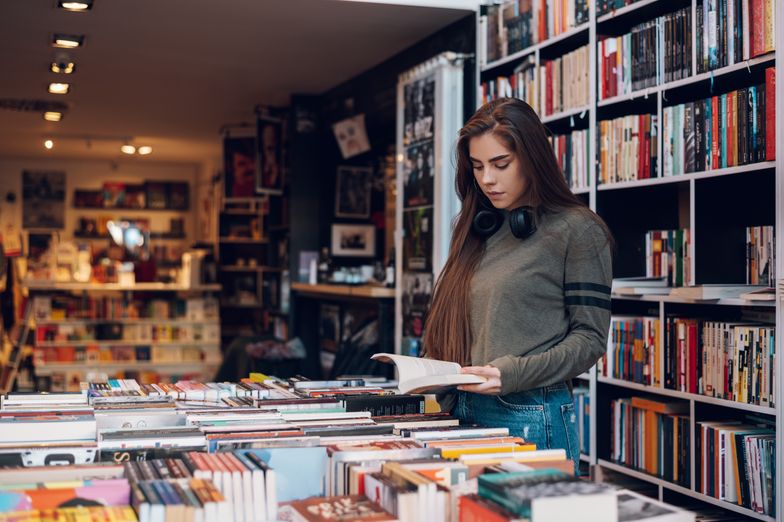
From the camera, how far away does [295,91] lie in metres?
7.17

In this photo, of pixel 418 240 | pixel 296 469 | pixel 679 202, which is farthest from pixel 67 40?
pixel 296 469

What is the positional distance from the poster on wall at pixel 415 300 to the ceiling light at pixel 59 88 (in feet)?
10.8

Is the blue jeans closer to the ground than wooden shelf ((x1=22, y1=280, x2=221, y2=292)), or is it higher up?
closer to the ground

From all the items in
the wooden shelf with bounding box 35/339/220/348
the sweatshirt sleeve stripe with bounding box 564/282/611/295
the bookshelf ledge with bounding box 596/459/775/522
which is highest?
the sweatshirt sleeve stripe with bounding box 564/282/611/295

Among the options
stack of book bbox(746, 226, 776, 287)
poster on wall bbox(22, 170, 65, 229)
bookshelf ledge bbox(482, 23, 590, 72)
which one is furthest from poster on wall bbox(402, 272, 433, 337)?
poster on wall bbox(22, 170, 65, 229)

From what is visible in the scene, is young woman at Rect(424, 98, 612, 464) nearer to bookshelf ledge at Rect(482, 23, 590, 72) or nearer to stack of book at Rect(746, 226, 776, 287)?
stack of book at Rect(746, 226, 776, 287)

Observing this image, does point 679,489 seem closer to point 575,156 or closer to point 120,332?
point 575,156

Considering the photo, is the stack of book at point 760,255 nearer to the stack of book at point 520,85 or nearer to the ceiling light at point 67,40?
the stack of book at point 520,85

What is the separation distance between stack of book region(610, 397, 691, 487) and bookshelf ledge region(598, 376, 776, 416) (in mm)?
67

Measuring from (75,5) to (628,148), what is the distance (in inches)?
112

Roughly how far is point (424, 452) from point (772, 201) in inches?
80.1

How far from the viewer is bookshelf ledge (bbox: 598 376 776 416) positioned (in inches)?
116

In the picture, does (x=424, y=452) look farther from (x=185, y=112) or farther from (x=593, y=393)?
(x=185, y=112)

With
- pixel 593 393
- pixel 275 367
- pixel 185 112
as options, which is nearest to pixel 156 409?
pixel 593 393
